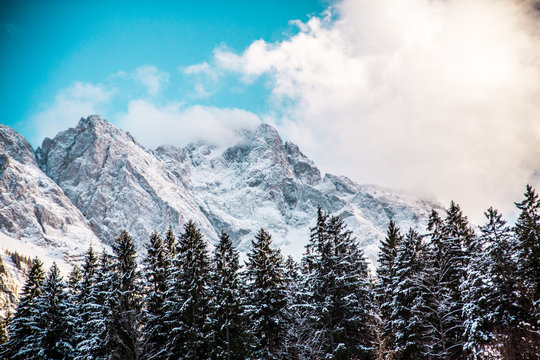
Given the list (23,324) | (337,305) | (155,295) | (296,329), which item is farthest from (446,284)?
(23,324)

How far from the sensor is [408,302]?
1121 inches

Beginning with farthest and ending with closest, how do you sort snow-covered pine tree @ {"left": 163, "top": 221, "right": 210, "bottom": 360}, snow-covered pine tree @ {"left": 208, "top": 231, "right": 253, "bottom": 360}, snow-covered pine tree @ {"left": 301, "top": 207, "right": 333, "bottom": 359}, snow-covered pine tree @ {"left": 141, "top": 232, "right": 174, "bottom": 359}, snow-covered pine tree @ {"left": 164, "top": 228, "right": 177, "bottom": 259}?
snow-covered pine tree @ {"left": 164, "top": 228, "right": 177, "bottom": 259}, snow-covered pine tree @ {"left": 141, "top": 232, "right": 174, "bottom": 359}, snow-covered pine tree @ {"left": 301, "top": 207, "right": 333, "bottom": 359}, snow-covered pine tree @ {"left": 208, "top": 231, "right": 253, "bottom": 360}, snow-covered pine tree @ {"left": 163, "top": 221, "right": 210, "bottom": 360}

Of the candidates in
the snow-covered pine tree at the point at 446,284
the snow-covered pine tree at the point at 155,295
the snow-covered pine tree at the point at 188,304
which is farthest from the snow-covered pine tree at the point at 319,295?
the snow-covered pine tree at the point at 155,295

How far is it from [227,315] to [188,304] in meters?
3.02

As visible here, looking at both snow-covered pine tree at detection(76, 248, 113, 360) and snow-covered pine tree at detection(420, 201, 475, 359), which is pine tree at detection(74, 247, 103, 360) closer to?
snow-covered pine tree at detection(76, 248, 113, 360)

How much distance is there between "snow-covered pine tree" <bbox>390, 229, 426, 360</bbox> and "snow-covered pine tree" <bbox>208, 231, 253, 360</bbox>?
35.5 ft

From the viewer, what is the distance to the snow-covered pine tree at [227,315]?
27109 mm

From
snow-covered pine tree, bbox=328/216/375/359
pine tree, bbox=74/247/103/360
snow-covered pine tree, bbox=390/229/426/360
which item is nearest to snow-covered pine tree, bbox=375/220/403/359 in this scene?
snow-covered pine tree, bbox=390/229/426/360

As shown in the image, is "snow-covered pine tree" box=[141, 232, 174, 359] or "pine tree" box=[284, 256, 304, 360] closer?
"pine tree" box=[284, 256, 304, 360]

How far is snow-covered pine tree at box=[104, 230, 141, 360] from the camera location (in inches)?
992

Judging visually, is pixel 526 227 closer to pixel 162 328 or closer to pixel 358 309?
pixel 358 309

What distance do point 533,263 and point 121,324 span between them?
86.1 ft

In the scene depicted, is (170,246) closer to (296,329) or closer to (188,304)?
(188,304)

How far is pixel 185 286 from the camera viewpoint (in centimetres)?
2816
